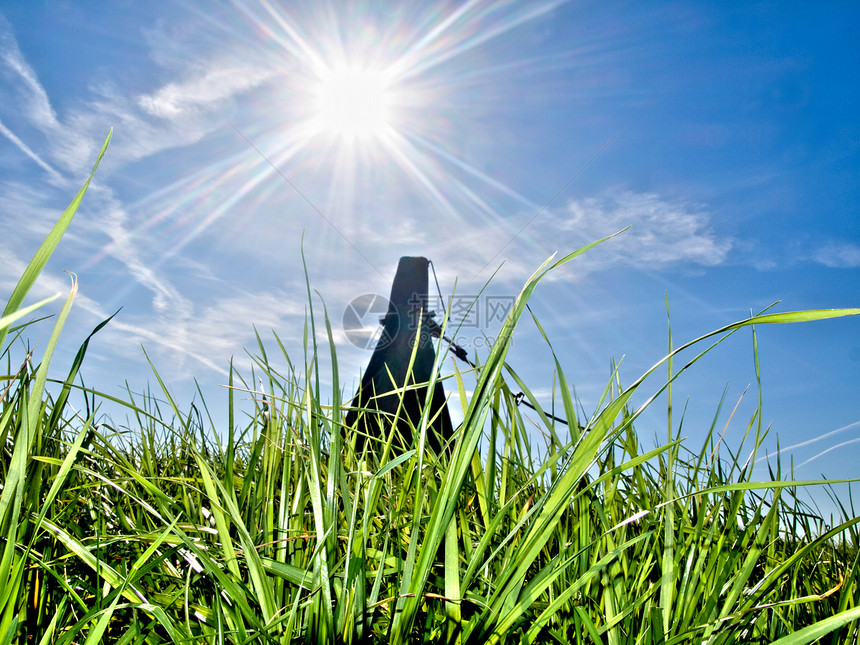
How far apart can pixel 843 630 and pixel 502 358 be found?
737 mm

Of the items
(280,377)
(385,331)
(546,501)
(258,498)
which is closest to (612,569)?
(546,501)

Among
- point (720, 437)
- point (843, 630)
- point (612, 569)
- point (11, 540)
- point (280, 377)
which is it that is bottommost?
point (843, 630)

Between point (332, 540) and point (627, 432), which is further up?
point (627, 432)

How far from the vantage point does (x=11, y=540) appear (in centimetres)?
69

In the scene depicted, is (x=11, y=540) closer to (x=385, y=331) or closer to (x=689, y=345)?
(x=689, y=345)

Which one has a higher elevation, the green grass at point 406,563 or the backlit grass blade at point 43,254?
the backlit grass blade at point 43,254

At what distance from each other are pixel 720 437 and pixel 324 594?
88 centimetres

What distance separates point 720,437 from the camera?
117 cm

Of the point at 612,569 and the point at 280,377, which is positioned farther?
the point at 280,377

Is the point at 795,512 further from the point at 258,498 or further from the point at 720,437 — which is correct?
the point at 258,498

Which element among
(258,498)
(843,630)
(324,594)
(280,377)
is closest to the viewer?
(324,594)

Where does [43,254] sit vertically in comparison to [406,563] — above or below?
above

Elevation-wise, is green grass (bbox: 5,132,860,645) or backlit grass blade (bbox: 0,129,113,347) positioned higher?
backlit grass blade (bbox: 0,129,113,347)

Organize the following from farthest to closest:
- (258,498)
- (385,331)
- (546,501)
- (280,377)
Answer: (385,331), (280,377), (258,498), (546,501)
